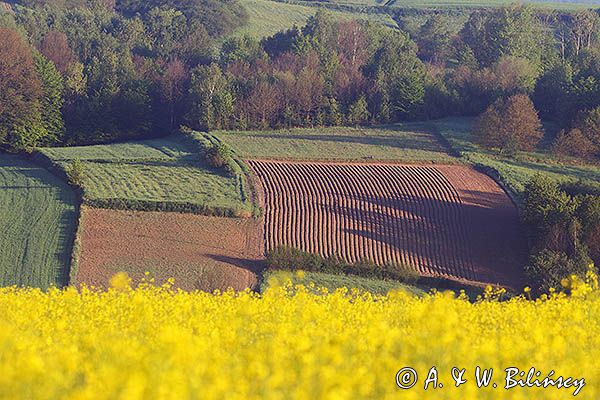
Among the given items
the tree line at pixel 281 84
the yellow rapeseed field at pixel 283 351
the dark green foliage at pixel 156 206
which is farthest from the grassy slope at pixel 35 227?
the yellow rapeseed field at pixel 283 351

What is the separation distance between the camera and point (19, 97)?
65438mm

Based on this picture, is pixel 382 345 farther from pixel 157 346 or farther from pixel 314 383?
pixel 157 346

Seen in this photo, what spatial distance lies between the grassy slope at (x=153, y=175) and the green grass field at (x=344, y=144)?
5227mm

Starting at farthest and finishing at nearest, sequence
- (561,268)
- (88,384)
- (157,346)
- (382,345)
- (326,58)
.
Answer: (326,58) < (561,268) < (382,345) < (157,346) < (88,384)

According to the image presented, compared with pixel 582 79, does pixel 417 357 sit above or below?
below

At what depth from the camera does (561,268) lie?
34625 mm

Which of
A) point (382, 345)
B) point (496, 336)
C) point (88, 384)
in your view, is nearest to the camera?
point (88, 384)

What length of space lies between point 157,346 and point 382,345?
9.36ft

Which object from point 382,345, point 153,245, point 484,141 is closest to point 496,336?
point 382,345

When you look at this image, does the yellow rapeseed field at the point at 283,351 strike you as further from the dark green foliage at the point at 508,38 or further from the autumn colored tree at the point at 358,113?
the dark green foliage at the point at 508,38

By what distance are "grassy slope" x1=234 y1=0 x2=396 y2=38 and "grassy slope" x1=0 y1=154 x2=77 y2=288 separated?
6964cm

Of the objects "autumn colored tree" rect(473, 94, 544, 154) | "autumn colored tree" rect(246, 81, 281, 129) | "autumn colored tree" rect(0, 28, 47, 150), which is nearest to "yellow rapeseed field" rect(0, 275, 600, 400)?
"autumn colored tree" rect(473, 94, 544, 154)

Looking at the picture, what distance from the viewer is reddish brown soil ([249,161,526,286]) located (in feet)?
136

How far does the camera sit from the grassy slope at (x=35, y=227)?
3712 centimetres
